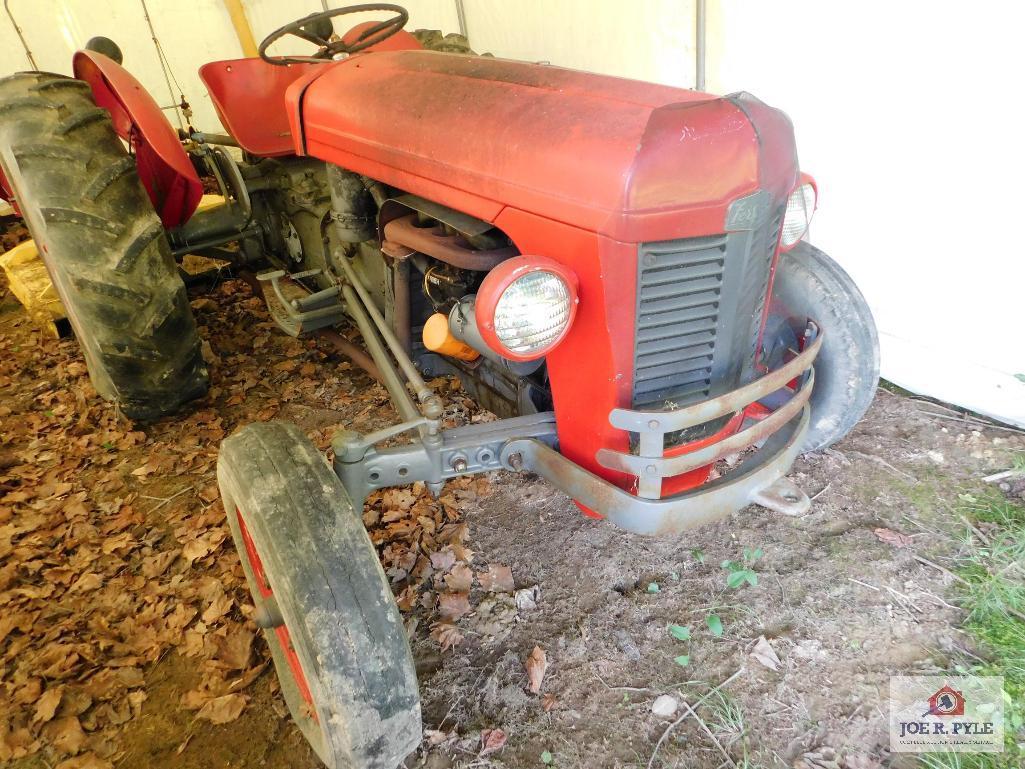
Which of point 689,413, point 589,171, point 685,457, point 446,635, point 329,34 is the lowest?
point 446,635

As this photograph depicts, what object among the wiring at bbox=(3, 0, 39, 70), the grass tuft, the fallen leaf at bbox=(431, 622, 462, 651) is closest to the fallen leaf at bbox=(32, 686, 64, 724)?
the fallen leaf at bbox=(431, 622, 462, 651)

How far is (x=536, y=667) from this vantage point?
6.16ft

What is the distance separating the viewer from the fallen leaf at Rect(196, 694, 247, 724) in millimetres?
1827

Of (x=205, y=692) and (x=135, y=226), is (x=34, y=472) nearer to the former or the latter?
(x=135, y=226)

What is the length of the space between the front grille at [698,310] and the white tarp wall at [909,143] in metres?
1.49

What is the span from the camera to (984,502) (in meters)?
2.34

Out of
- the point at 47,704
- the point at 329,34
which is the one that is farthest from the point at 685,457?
the point at 329,34

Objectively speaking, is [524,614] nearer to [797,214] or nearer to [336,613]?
[336,613]

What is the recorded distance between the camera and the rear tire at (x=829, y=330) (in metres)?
2.02

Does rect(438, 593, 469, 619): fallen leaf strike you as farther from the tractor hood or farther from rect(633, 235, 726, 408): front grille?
the tractor hood

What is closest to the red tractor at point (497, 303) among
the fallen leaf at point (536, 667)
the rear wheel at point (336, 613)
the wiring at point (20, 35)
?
the rear wheel at point (336, 613)

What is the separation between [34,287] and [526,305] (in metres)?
3.83

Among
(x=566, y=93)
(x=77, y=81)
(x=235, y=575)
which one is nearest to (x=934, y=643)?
(x=566, y=93)

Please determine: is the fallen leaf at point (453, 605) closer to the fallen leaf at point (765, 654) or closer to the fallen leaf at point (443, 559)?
the fallen leaf at point (443, 559)
